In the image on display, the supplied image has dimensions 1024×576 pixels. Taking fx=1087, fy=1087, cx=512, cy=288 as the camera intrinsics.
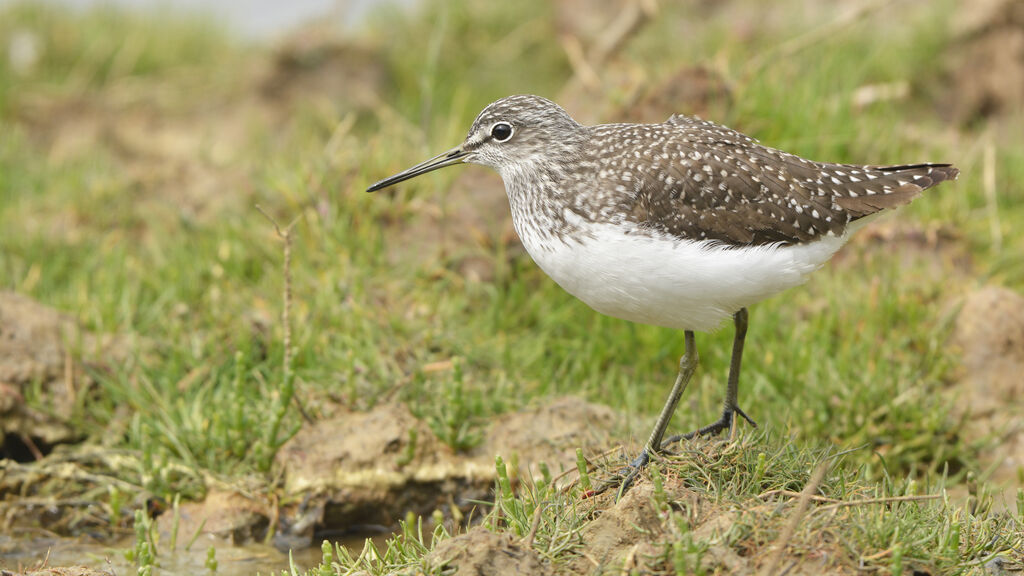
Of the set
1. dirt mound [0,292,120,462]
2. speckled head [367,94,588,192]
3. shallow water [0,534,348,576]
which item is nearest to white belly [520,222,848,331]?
speckled head [367,94,588,192]

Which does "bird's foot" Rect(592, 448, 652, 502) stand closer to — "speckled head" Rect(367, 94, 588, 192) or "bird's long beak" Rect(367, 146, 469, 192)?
"speckled head" Rect(367, 94, 588, 192)

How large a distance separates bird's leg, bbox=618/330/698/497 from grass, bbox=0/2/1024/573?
14 cm

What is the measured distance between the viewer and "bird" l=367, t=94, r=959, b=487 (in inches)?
176

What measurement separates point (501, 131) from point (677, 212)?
42.2 inches

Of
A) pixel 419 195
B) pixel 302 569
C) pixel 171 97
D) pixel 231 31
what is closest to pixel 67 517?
pixel 302 569

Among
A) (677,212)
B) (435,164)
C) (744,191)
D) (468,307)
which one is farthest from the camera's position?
(468,307)

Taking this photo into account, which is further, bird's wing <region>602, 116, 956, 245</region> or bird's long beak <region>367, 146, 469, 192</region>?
bird's long beak <region>367, 146, 469, 192</region>

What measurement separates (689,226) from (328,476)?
7.45 feet

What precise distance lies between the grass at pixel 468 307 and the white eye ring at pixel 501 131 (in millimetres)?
1319

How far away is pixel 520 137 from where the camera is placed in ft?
17.0

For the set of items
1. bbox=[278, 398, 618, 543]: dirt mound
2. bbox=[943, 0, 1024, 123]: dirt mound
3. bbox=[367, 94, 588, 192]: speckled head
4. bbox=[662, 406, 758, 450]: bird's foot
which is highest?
bbox=[943, 0, 1024, 123]: dirt mound

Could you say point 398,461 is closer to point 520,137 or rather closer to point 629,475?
point 629,475

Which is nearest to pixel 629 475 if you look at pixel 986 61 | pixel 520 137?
pixel 520 137

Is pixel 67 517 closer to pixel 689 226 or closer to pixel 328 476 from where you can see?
pixel 328 476
